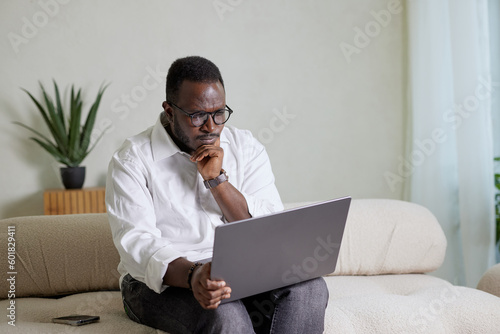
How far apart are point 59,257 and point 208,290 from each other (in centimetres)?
104

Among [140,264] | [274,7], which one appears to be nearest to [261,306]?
[140,264]

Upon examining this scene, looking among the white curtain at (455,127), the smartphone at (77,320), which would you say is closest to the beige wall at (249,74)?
the white curtain at (455,127)

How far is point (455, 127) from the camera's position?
3574 mm

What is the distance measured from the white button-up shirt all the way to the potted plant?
6.37ft

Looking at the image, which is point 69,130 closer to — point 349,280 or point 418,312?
point 349,280

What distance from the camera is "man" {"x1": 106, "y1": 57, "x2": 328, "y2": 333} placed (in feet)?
5.27

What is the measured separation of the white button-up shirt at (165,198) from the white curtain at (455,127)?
1.79 metres

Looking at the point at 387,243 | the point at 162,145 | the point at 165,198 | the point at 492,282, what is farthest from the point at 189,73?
the point at 492,282

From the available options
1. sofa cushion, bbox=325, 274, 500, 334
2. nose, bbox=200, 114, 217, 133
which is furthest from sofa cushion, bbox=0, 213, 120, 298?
sofa cushion, bbox=325, 274, 500, 334

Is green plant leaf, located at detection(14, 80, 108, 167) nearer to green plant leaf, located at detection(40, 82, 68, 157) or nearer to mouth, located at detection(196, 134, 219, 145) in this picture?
green plant leaf, located at detection(40, 82, 68, 157)

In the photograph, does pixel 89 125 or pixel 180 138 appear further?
pixel 89 125

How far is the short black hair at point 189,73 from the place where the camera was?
71.7 inches

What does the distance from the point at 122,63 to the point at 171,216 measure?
2.37 m

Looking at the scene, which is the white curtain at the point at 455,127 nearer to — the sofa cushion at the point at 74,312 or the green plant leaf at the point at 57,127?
the sofa cushion at the point at 74,312
